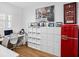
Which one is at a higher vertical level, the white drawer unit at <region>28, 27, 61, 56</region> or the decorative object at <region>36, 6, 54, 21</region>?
the decorative object at <region>36, 6, 54, 21</region>

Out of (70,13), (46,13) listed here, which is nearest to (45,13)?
(46,13)

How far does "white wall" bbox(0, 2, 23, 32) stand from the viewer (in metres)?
6.07

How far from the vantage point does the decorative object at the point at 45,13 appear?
16.7 feet

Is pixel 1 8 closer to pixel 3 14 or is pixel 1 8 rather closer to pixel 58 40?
pixel 3 14

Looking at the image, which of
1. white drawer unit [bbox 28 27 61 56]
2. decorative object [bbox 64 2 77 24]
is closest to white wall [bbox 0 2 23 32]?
white drawer unit [bbox 28 27 61 56]

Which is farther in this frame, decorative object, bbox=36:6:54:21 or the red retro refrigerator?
decorative object, bbox=36:6:54:21

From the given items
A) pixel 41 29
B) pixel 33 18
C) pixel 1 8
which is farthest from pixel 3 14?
pixel 41 29

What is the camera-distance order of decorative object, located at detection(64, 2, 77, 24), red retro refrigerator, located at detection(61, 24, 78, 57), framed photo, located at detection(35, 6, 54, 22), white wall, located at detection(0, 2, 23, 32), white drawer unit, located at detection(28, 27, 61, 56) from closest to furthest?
red retro refrigerator, located at detection(61, 24, 78, 57), decorative object, located at detection(64, 2, 77, 24), white drawer unit, located at detection(28, 27, 61, 56), framed photo, located at detection(35, 6, 54, 22), white wall, located at detection(0, 2, 23, 32)

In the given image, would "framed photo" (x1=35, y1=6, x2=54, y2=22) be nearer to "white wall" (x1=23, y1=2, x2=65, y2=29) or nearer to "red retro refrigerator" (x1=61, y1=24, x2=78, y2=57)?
"white wall" (x1=23, y1=2, x2=65, y2=29)

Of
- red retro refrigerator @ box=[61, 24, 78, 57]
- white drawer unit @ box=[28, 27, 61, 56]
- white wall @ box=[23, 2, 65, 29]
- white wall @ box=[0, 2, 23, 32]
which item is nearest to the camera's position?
red retro refrigerator @ box=[61, 24, 78, 57]

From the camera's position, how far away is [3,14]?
6.09m

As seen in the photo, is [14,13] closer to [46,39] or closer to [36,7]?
[36,7]

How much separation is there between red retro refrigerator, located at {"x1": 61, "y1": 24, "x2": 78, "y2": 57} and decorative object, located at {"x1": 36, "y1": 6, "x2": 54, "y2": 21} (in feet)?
4.11

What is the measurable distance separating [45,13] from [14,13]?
6.72 ft
